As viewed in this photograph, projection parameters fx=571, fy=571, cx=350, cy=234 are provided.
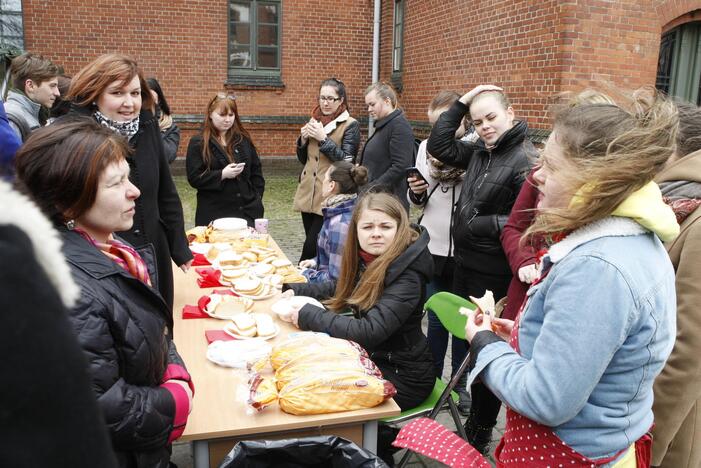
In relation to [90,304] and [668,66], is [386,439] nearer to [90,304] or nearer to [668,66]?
[90,304]

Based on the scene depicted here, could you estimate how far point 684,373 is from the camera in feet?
5.77

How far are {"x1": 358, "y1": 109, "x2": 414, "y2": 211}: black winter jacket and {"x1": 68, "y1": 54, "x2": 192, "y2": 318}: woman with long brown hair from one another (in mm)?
2184

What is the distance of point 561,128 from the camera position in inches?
56.4

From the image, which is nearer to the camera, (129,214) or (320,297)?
(129,214)

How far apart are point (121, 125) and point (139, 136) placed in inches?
5.1

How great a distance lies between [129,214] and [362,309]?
1.21 m

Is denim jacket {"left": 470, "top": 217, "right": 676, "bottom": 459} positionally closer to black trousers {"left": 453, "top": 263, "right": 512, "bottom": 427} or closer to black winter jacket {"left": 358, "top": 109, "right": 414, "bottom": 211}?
black trousers {"left": 453, "top": 263, "right": 512, "bottom": 427}

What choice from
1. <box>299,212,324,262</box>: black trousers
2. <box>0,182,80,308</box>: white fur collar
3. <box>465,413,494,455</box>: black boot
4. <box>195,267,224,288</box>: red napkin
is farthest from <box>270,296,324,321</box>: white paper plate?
<box>0,182,80,308</box>: white fur collar

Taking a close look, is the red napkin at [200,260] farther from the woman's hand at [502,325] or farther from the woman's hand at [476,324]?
the woman's hand at [476,324]

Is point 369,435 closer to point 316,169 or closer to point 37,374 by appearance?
point 37,374

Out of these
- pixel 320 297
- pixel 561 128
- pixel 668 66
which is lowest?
pixel 320 297

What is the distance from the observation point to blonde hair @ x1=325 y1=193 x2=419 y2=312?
9.00 feet

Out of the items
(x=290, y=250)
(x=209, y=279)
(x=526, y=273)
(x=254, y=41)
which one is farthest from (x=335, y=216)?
(x=254, y=41)

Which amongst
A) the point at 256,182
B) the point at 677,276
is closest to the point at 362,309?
the point at 677,276
